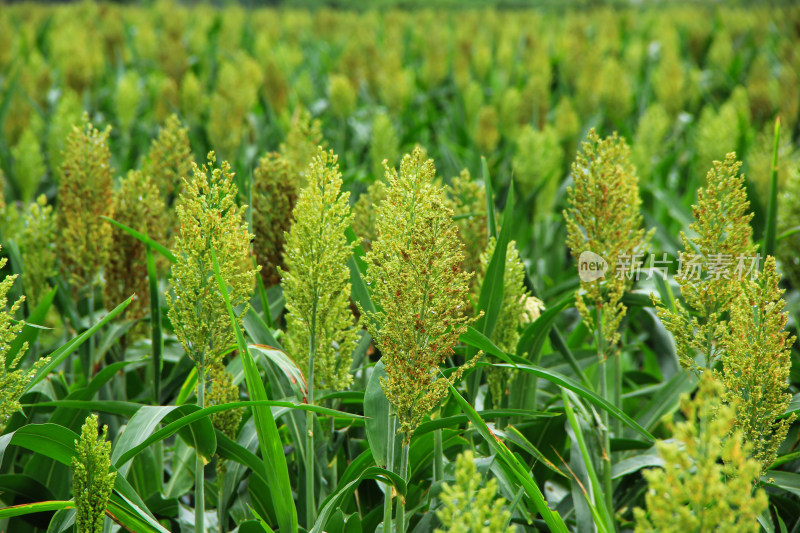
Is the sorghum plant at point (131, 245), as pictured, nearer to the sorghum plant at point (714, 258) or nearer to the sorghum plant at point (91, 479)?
the sorghum plant at point (91, 479)

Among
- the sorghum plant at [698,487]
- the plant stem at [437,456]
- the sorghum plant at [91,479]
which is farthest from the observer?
the plant stem at [437,456]

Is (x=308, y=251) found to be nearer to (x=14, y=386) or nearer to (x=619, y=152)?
(x=14, y=386)

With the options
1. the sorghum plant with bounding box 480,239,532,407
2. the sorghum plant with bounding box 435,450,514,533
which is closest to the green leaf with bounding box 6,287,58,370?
the sorghum plant with bounding box 480,239,532,407

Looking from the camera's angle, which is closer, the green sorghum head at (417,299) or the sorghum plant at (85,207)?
the green sorghum head at (417,299)

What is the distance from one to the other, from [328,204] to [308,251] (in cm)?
11

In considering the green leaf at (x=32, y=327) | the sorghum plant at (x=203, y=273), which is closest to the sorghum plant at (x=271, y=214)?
Result: the green leaf at (x=32, y=327)

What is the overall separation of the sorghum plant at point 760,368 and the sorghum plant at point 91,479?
1201 millimetres

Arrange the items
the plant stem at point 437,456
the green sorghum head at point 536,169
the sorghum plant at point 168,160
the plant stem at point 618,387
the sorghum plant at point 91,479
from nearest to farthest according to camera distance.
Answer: the sorghum plant at point 91,479 < the plant stem at point 437,456 < the plant stem at point 618,387 < the sorghum plant at point 168,160 < the green sorghum head at point 536,169

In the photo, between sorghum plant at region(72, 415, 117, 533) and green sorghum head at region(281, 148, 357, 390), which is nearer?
sorghum plant at region(72, 415, 117, 533)

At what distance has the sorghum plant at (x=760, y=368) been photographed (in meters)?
1.50

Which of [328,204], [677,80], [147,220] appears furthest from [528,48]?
[328,204]

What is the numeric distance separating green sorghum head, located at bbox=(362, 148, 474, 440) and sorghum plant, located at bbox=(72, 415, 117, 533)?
0.53 m

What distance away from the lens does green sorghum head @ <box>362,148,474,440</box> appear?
1.43 m

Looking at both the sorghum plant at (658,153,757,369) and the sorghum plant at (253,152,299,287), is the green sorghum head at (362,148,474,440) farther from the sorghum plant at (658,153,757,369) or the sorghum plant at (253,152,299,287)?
the sorghum plant at (253,152,299,287)
